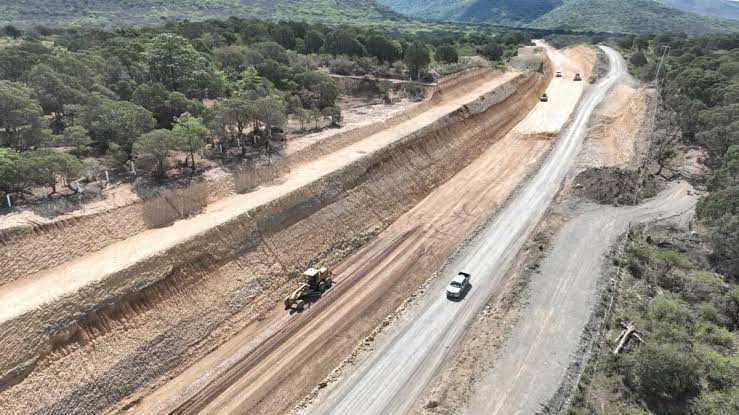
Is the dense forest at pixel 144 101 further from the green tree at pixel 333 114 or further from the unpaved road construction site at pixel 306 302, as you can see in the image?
the unpaved road construction site at pixel 306 302

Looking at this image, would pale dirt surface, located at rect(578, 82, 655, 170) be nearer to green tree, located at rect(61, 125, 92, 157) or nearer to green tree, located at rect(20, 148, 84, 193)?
green tree, located at rect(20, 148, 84, 193)

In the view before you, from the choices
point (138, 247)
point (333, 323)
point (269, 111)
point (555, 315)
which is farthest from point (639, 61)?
point (138, 247)

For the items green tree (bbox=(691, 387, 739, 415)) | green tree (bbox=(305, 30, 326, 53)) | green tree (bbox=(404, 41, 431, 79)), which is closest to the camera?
green tree (bbox=(691, 387, 739, 415))

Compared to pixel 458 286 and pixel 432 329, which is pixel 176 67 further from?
pixel 432 329

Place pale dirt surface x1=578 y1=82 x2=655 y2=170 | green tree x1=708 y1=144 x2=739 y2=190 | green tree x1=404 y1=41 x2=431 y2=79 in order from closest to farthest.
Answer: green tree x1=708 y1=144 x2=739 y2=190 → pale dirt surface x1=578 y1=82 x2=655 y2=170 → green tree x1=404 y1=41 x2=431 y2=79

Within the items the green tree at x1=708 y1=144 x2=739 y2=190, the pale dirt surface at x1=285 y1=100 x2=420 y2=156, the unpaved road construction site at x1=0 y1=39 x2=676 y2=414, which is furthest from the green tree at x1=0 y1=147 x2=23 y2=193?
the green tree at x1=708 y1=144 x2=739 y2=190

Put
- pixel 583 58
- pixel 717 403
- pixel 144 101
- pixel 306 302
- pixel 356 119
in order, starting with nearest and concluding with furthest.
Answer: pixel 717 403, pixel 306 302, pixel 144 101, pixel 356 119, pixel 583 58
